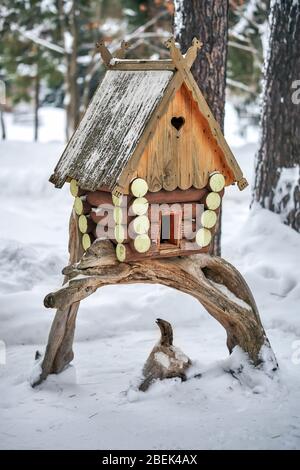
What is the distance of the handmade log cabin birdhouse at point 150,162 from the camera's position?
3824 mm

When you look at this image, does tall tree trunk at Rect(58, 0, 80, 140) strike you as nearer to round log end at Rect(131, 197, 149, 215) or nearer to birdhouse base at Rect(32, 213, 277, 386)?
birdhouse base at Rect(32, 213, 277, 386)

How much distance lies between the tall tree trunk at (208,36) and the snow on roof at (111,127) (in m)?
2.02

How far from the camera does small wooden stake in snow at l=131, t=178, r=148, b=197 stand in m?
3.83

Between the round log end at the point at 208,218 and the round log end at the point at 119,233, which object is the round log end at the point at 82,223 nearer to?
the round log end at the point at 119,233

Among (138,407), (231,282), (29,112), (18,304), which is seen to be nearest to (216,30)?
(231,282)

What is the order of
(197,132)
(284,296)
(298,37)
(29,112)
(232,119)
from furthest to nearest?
(29,112), (232,119), (298,37), (284,296), (197,132)

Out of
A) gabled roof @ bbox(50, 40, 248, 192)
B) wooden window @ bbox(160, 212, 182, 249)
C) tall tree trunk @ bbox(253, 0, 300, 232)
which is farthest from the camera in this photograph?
tall tree trunk @ bbox(253, 0, 300, 232)

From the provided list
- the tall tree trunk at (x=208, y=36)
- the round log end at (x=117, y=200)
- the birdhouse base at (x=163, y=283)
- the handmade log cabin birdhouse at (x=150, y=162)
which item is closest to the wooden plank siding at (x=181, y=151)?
the handmade log cabin birdhouse at (x=150, y=162)

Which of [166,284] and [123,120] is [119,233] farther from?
[123,120]

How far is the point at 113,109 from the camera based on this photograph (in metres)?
4.21

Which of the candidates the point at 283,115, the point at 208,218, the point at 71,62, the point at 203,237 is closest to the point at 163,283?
the point at 203,237

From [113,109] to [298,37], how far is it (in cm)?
399

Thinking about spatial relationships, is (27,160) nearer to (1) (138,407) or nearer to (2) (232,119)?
(1) (138,407)

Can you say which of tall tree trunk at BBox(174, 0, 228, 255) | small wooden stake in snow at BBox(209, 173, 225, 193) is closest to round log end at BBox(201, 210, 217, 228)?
small wooden stake in snow at BBox(209, 173, 225, 193)
